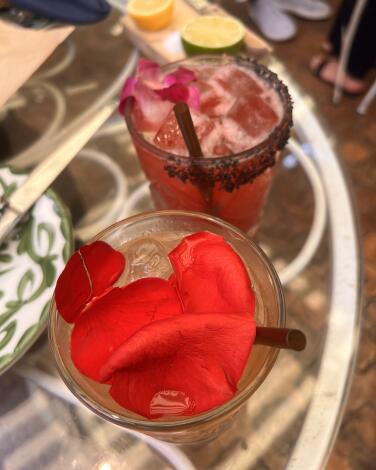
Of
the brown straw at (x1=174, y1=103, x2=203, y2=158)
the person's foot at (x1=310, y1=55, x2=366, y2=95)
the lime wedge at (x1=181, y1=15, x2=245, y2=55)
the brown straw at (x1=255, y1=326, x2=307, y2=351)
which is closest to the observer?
the brown straw at (x1=255, y1=326, x2=307, y2=351)

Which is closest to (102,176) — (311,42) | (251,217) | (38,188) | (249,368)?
(38,188)

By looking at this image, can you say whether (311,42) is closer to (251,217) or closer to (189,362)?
(251,217)

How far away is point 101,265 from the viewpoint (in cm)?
49

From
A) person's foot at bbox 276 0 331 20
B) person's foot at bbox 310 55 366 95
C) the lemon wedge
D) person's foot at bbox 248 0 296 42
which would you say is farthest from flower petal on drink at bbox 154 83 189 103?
person's foot at bbox 276 0 331 20

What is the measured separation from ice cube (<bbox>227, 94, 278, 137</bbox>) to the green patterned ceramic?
276 mm

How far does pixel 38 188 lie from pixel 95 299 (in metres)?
0.28

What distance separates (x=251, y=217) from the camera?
718 mm

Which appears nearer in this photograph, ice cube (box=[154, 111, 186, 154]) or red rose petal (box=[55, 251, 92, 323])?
red rose petal (box=[55, 251, 92, 323])

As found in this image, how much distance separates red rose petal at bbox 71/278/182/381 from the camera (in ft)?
1.41

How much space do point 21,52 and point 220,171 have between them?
44cm

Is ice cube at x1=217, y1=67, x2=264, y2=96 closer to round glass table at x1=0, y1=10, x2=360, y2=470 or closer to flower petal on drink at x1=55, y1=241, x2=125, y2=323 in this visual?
round glass table at x1=0, y1=10, x2=360, y2=470

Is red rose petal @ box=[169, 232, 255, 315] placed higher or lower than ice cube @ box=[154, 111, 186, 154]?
lower

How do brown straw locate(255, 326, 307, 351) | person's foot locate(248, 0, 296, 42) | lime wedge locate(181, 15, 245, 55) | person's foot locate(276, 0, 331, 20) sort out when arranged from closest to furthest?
brown straw locate(255, 326, 307, 351)
lime wedge locate(181, 15, 245, 55)
person's foot locate(248, 0, 296, 42)
person's foot locate(276, 0, 331, 20)

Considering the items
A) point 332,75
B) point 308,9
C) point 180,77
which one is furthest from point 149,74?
→ point 308,9
